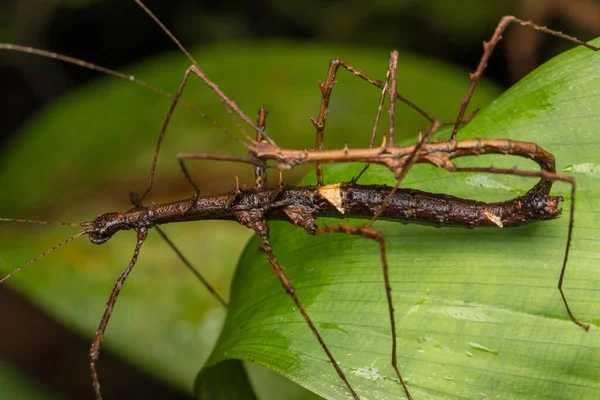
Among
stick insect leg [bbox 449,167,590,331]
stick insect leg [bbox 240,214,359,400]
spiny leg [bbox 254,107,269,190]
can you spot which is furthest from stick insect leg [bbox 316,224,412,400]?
spiny leg [bbox 254,107,269,190]

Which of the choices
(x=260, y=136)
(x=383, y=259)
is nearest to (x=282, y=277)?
(x=383, y=259)

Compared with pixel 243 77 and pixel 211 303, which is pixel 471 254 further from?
pixel 243 77

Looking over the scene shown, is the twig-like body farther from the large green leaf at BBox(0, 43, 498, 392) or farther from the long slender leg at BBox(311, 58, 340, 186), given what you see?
the large green leaf at BBox(0, 43, 498, 392)

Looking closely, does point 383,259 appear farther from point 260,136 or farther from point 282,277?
point 260,136

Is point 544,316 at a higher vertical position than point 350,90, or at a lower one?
lower

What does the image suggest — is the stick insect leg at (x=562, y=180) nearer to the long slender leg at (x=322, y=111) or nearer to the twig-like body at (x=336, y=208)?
the twig-like body at (x=336, y=208)

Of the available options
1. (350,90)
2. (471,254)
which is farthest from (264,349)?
(350,90)

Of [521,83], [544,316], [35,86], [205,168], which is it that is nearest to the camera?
[544,316]
